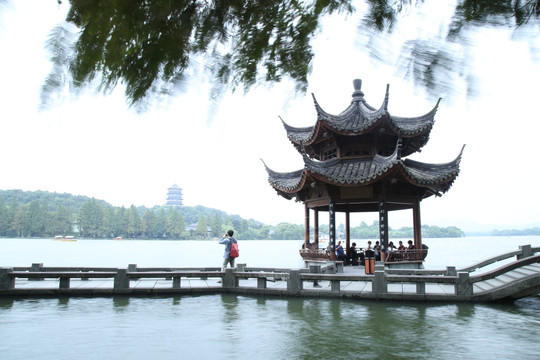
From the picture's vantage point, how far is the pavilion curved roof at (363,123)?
1503 centimetres

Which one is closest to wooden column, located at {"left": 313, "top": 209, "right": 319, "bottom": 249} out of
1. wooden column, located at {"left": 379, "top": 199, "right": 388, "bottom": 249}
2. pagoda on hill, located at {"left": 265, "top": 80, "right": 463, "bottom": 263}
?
pagoda on hill, located at {"left": 265, "top": 80, "right": 463, "bottom": 263}

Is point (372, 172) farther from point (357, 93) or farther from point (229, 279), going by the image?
point (229, 279)

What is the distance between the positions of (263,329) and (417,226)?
9.63 meters

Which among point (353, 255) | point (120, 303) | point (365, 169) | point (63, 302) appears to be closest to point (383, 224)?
point (365, 169)

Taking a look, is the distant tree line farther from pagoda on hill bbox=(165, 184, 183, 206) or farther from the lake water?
the lake water

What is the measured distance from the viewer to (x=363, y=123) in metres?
15.4

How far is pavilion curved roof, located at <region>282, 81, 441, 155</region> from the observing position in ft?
49.3

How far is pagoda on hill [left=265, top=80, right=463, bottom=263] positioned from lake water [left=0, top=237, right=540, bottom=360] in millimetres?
4918

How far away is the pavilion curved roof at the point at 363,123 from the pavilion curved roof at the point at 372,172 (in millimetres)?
1151

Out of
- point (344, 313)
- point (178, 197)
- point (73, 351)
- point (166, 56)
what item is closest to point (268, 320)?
point (344, 313)

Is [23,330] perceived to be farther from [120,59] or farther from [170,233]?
[170,233]

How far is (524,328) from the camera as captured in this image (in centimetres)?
784

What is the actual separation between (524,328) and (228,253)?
777 cm

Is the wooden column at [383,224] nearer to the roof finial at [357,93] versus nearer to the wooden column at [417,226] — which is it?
the wooden column at [417,226]
